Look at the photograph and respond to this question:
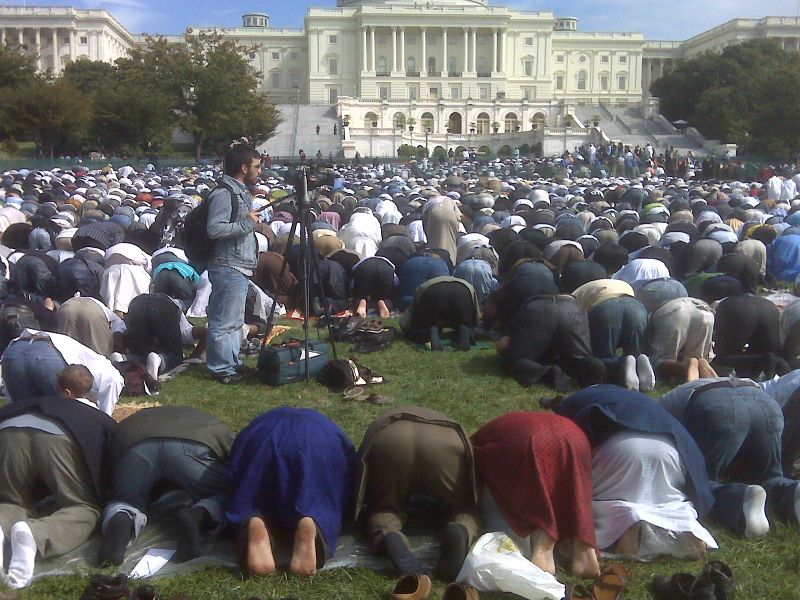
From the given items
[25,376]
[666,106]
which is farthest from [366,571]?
[666,106]

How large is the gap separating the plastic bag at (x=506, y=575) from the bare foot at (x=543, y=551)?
86 mm

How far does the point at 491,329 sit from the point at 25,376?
5.10 metres

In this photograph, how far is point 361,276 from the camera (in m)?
11.0

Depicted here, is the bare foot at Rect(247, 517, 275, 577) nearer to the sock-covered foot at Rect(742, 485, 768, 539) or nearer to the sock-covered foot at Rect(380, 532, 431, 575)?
the sock-covered foot at Rect(380, 532, 431, 575)

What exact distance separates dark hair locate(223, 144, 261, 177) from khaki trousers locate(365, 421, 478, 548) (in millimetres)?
3392

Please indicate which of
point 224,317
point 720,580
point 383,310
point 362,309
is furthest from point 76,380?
point 383,310

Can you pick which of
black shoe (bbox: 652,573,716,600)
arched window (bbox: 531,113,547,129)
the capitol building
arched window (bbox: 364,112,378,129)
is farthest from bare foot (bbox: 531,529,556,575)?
arched window (bbox: 531,113,547,129)

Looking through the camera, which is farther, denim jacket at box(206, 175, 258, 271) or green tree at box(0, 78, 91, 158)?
green tree at box(0, 78, 91, 158)

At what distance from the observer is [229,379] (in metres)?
7.80

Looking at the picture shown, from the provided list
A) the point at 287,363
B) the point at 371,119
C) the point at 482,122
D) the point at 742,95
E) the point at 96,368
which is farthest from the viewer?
the point at 482,122

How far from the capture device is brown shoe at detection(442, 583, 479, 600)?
409 centimetres

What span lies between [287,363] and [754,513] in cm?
422

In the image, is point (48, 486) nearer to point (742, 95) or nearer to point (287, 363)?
point (287, 363)

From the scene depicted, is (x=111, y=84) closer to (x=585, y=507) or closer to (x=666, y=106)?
(x=666, y=106)
